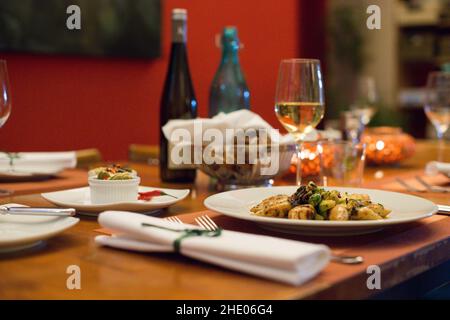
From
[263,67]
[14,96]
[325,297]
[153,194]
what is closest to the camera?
[325,297]

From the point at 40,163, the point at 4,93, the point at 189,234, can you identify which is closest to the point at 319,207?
the point at 189,234

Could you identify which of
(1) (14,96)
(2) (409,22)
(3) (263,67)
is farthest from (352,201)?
(2) (409,22)

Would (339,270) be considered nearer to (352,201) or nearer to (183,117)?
(352,201)

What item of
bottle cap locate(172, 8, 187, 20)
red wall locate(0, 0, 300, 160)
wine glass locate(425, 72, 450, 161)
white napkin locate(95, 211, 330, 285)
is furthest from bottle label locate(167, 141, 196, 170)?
red wall locate(0, 0, 300, 160)

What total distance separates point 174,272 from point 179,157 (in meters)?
0.68

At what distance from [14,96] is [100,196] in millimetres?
2027

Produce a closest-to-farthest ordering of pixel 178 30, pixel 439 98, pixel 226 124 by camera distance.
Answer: pixel 226 124, pixel 178 30, pixel 439 98

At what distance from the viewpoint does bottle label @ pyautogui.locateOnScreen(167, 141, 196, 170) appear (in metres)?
1.30

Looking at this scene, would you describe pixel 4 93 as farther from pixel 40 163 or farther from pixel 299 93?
pixel 299 93

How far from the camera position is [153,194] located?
1.11 m

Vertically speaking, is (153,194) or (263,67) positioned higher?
(263,67)

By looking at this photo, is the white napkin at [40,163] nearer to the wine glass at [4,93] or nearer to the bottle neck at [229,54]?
the wine glass at [4,93]

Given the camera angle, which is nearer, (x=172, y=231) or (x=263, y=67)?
(x=172, y=231)

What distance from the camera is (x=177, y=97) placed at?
1.49 metres
